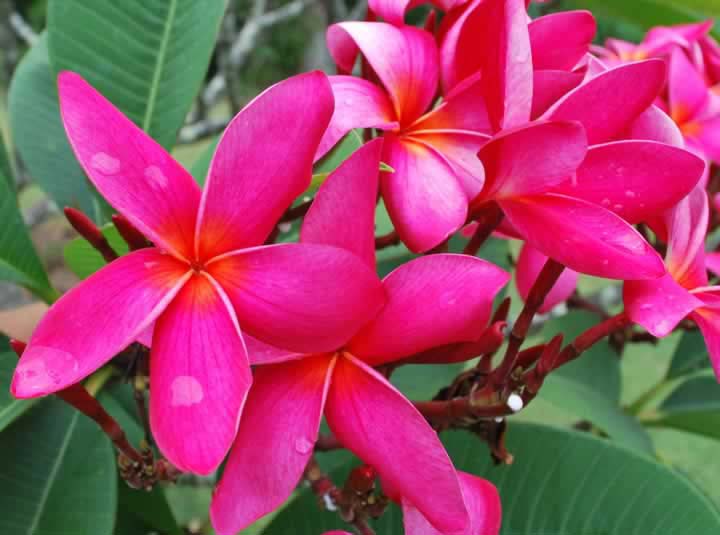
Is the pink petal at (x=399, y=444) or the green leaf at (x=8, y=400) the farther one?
the green leaf at (x=8, y=400)

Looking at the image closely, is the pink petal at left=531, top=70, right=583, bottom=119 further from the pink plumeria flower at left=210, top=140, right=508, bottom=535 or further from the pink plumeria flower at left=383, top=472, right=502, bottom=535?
the pink plumeria flower at left=383, top=472, right=502, bottom=535

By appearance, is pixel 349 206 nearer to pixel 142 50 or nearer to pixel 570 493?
pixel 570 493

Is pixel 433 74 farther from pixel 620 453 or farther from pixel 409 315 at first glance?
pixel 620 453

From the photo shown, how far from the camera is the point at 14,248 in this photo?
64 cm

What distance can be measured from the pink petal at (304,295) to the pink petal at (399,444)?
0.03 m

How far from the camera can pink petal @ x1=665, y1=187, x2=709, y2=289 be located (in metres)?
0.47

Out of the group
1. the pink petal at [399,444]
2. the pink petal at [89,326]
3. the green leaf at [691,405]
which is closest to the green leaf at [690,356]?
the green leaf at [691,405]

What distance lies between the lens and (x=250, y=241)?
395 millimetres

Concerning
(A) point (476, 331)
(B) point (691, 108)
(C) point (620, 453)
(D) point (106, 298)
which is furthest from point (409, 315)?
(B) point (691, 108)

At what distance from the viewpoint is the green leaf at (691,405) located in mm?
911

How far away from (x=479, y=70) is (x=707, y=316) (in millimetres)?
208

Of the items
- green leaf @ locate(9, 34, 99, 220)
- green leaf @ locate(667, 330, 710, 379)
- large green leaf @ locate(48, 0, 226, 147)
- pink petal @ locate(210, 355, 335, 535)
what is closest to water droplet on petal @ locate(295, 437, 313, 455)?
pink petal @ locate(210, 355, 335, 535)

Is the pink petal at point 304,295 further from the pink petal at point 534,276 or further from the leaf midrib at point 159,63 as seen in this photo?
the leaf midrib at point 159,63

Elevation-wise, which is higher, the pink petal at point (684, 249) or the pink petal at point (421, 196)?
the pink petal at point (421, 196)
